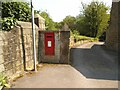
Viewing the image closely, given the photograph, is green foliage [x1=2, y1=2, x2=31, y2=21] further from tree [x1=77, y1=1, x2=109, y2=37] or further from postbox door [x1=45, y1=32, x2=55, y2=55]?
tree [x1=77, y1=1, x2=109, y2=37]

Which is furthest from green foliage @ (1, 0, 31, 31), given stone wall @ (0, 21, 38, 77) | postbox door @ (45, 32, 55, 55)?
postbox door @ (45, 32, 55, 55)

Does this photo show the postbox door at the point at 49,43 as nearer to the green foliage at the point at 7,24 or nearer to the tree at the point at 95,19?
the green foliage at the point at 7,24

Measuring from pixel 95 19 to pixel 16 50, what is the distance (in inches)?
1423

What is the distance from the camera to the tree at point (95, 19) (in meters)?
42.8

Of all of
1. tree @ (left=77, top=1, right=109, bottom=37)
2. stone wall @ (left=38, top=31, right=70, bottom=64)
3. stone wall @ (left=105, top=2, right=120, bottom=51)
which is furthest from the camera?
tree @ (left=77, top=1, right=109, bottom=37)

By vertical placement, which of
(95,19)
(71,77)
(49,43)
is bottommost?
(71,77)

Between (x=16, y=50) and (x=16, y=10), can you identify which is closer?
(x=16, y=50)

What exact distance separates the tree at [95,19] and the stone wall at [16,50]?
34.2 m

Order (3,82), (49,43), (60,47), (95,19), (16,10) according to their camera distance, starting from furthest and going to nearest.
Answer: (95,19), (16,10), (49,43), (60,47), (3,82)

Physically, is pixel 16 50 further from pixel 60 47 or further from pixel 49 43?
pixel 60 47

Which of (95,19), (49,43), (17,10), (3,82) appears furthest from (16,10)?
(95,19)

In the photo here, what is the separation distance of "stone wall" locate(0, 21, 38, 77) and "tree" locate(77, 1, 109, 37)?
112ft

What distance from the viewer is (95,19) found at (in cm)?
4281

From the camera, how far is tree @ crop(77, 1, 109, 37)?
4281 cm
